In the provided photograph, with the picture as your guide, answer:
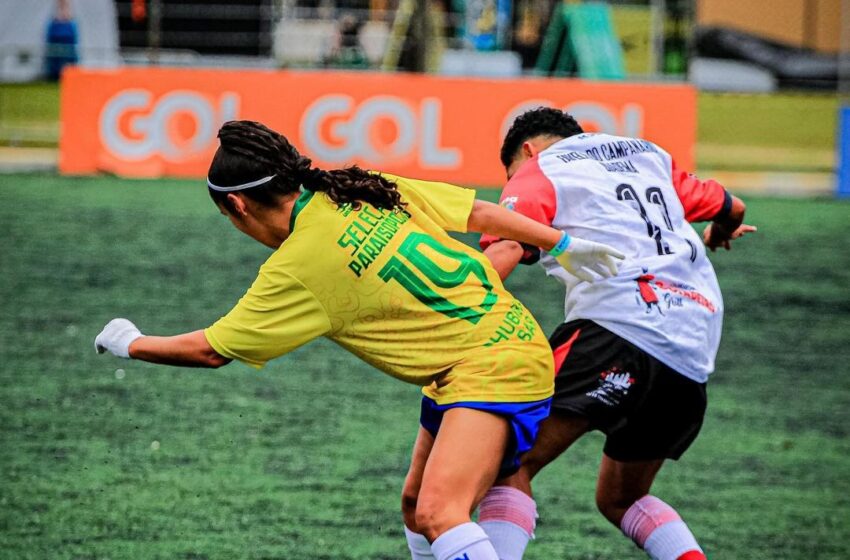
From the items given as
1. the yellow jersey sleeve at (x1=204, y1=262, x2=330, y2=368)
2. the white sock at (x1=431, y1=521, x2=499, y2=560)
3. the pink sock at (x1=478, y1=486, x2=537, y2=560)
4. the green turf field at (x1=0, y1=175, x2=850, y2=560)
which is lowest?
the green turf field at (x1=0, y1=175, x2=850, y2=560)

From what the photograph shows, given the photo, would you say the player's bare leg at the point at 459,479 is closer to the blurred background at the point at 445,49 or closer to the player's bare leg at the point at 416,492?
the player's bare leg at the point at 416,492

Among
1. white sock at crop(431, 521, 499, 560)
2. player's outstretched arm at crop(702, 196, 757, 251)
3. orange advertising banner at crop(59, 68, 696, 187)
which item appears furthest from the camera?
orange advertising banner at crop(59, 68, 696, 187)

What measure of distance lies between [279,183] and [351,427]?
340 cm

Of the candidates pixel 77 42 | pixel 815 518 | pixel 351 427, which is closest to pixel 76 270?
pixel 351 427

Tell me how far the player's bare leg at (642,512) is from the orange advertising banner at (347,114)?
10.2 m

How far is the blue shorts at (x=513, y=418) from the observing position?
3963 mm

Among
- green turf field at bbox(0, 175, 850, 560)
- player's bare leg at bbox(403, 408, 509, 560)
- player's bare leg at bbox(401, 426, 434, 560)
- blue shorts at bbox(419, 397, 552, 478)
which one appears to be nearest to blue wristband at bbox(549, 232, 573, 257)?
blue shorts at bbox(419, 397, 552, 478)

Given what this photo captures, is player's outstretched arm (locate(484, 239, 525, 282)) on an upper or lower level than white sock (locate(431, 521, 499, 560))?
upper

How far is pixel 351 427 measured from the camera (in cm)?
715

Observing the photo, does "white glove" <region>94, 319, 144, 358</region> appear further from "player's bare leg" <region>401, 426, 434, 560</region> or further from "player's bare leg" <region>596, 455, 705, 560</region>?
"player's bare leg" <region>596, 455, 705, 560</region>

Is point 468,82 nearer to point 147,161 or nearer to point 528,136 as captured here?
point 147,161

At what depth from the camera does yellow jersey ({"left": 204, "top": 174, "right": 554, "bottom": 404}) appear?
388cm

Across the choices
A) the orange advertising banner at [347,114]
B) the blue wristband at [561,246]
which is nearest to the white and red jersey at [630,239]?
the blue wristband at [561,246]

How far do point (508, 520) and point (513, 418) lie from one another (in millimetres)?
564
